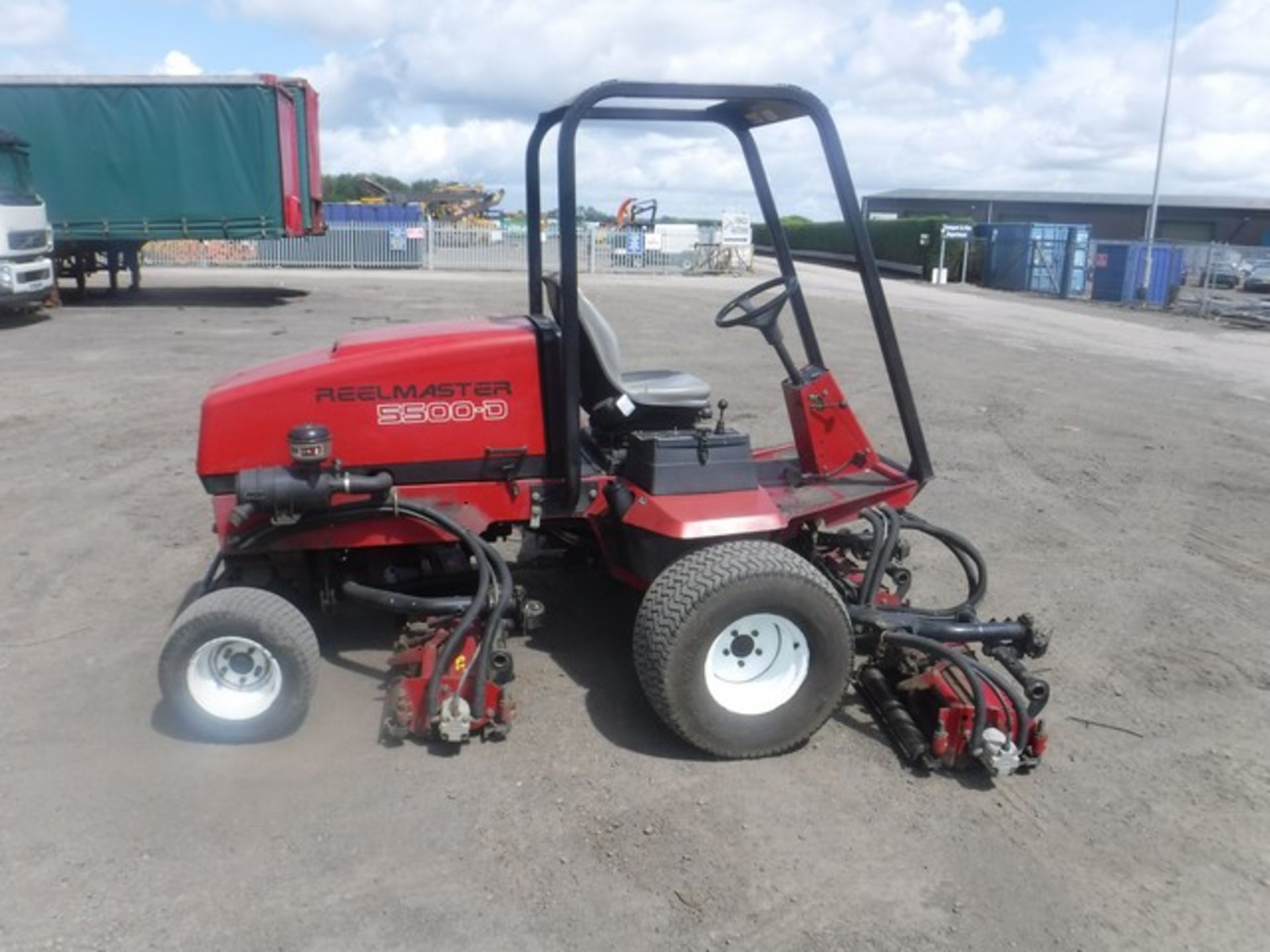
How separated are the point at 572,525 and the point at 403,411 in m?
0.95

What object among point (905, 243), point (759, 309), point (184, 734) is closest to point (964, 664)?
point (759, 309)

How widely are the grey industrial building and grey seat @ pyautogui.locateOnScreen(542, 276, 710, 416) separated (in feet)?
163

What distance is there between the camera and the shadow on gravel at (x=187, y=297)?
62.7ft

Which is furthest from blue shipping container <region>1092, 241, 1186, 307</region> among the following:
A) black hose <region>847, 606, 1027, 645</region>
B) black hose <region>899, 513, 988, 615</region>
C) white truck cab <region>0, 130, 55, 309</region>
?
black hose <region>847, 606, 1027, 645</region>

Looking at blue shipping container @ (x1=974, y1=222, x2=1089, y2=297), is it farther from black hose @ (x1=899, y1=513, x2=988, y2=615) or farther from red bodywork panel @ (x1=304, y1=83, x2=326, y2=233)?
black hose @ (x1=899, y1=513, x2=988, y2=615)

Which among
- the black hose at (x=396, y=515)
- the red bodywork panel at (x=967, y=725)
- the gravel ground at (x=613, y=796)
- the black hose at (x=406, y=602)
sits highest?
the black hose at (x=396, y=515)

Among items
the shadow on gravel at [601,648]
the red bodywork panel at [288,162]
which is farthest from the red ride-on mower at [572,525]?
the red bodywork panel at [288,162]

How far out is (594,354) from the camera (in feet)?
13.6

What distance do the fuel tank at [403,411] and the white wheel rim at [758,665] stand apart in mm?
1023

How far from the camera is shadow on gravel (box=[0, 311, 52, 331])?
15352 millimetres

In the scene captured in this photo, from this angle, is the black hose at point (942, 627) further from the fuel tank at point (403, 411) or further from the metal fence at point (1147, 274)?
the metal fence at point (1147, 274)

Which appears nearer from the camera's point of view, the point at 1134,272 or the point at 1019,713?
the point at 1019,713

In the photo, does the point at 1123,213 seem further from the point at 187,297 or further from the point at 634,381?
the point at 634,381

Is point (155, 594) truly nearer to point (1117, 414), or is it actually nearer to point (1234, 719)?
point (1234, 719)
